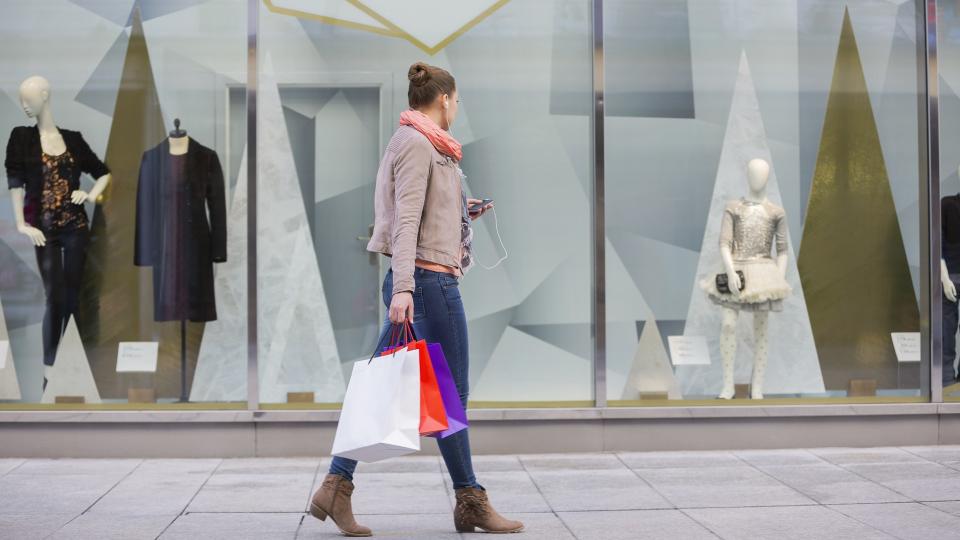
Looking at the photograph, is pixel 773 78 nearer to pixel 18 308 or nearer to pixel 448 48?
pixel 448 48

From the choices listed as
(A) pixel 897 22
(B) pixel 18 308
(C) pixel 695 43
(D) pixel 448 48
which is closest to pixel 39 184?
(B) pixel 18 308

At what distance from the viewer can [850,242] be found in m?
7.69

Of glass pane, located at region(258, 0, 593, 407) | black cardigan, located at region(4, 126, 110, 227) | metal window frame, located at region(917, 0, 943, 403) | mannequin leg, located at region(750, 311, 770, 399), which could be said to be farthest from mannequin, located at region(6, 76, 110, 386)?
metal window frame, located at region(917, 0, 943, 403)

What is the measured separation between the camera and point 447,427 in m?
4.13

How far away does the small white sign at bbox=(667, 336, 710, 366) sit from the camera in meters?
7.57

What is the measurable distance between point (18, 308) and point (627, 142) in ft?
14.1

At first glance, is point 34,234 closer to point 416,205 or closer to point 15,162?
point 15,162

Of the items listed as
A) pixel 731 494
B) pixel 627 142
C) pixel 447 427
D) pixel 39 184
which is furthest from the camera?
pixel 627 142

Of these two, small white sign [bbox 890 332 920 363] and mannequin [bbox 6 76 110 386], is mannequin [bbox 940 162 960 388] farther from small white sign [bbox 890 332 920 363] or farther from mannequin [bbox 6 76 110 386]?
mannequin [bbox 6 76 110 386]

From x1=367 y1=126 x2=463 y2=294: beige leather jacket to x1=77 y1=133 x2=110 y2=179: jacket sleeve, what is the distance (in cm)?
335

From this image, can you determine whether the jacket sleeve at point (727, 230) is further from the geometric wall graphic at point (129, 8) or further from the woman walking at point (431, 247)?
the geometric wall graphic at point (129, 8)

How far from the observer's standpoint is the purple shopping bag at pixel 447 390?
13.8 feet

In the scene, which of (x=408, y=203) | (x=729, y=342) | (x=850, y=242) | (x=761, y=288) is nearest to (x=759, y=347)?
(x=729, y=342)

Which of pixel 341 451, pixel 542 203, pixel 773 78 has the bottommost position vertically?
pixel 341 451
